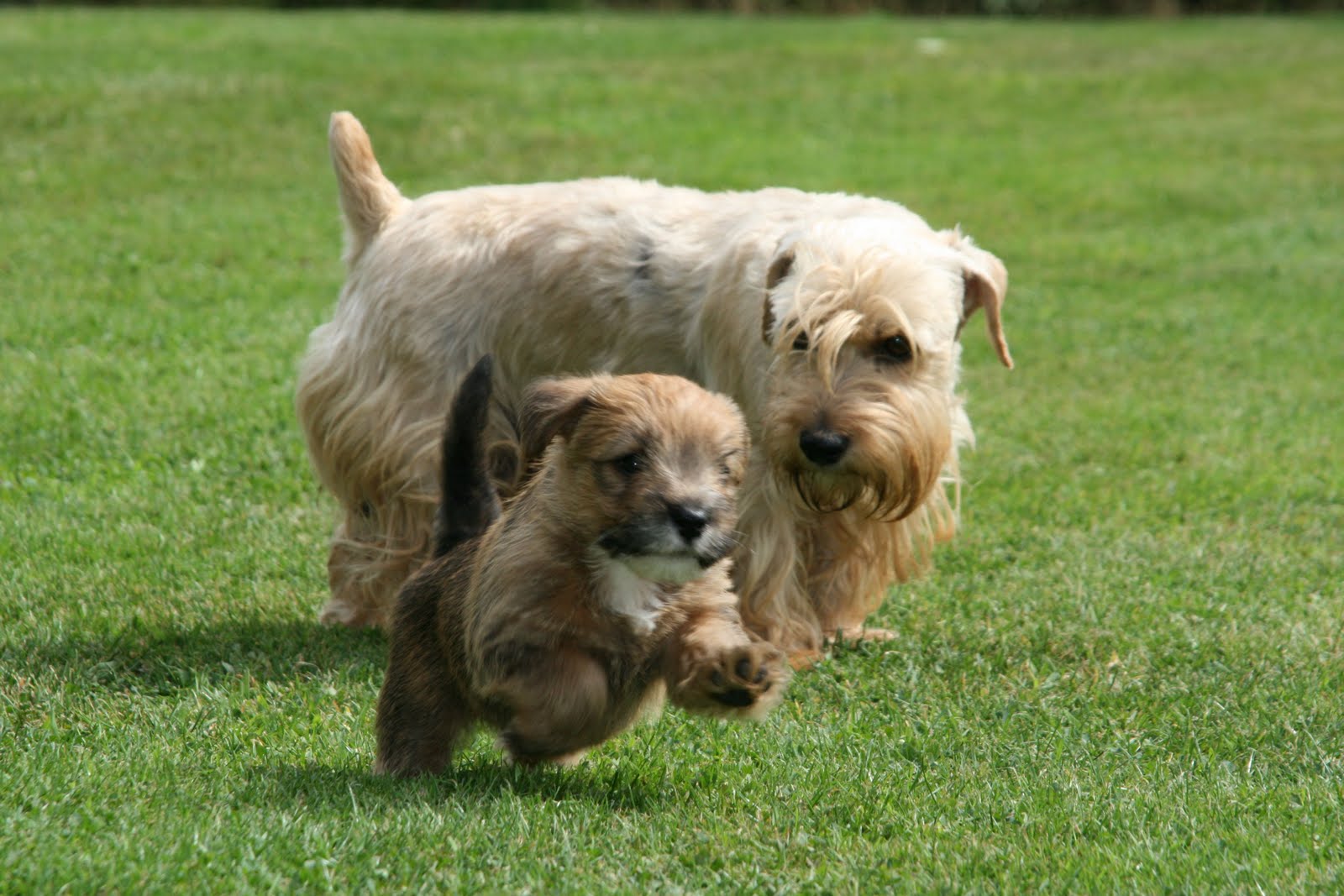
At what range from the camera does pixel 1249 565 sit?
6949mm

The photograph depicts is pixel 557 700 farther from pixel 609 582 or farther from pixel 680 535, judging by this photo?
pixel 680 535

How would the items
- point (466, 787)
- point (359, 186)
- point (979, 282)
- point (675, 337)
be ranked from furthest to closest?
point (359, 186) < point (675, 337) < point (979, 282) < point (466, 787)

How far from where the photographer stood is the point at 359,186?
6.58m

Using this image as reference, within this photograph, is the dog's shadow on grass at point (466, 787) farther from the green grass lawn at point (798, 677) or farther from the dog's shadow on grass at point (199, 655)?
the dog's shadow on grass at point (199, 655)

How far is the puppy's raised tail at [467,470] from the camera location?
15.7ft

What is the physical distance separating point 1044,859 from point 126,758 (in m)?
2.55

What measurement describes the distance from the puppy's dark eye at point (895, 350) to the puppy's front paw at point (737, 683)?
1.62m

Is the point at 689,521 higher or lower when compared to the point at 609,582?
higher

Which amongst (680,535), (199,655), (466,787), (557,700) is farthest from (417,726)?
(199,655)

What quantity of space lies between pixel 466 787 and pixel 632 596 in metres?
0.74

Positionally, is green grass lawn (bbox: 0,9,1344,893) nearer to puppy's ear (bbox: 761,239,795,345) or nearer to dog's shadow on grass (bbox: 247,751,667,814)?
dog's shadow on grass (bbox: 247,751,667,814)

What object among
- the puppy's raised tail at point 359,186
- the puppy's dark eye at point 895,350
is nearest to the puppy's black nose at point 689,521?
the puppy's dark eye at point 895,350

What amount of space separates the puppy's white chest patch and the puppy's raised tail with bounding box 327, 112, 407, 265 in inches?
112

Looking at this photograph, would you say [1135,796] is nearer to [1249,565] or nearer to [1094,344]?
[1249,565]
